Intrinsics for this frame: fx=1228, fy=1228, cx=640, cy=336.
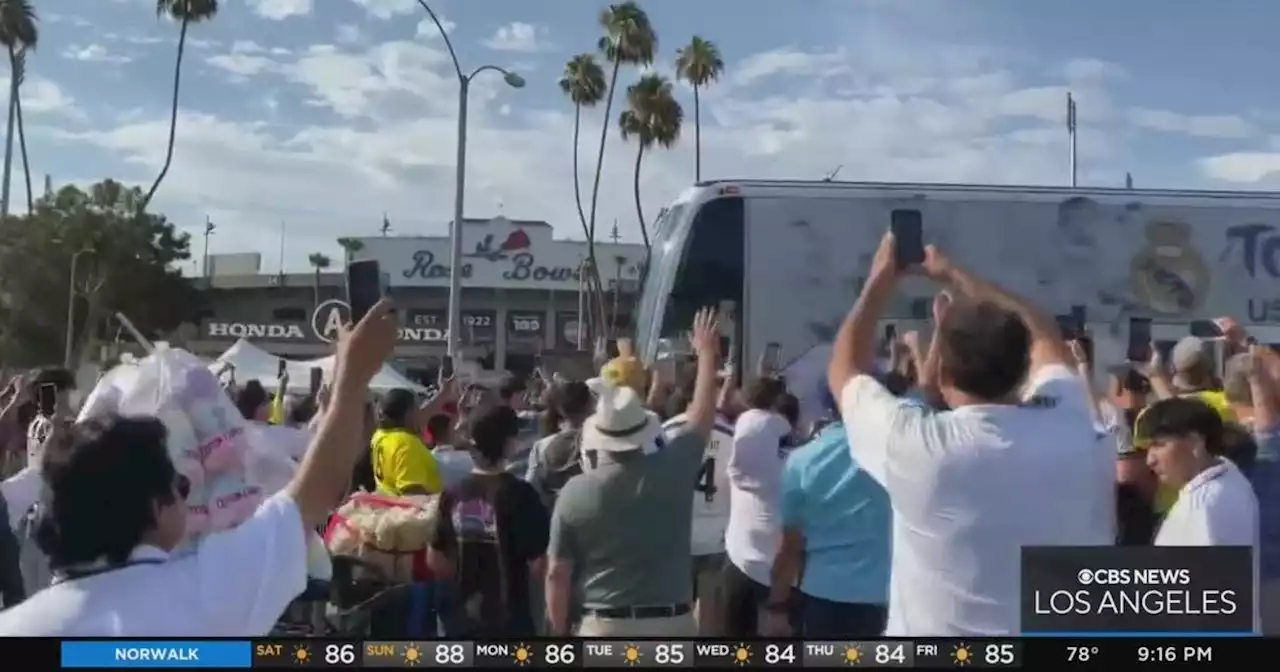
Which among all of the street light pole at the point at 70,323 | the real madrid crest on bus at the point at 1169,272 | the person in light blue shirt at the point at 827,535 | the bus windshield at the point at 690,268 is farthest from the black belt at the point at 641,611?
the real madrid crest on bus at the point at 1169,272

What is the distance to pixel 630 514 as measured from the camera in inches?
111

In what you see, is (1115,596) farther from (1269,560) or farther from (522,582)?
(522,582)

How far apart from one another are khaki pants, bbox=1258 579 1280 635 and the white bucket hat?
126 cm

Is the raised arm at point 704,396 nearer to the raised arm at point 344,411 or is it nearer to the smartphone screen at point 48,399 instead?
the raised arm at point 344,411

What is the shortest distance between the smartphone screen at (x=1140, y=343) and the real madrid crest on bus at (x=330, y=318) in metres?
1.92

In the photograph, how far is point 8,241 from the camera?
2.39 meters

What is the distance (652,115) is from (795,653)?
99 centimetres

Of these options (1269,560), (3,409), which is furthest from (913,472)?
(3,409)

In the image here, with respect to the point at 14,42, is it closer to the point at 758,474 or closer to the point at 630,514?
the point at 630,514

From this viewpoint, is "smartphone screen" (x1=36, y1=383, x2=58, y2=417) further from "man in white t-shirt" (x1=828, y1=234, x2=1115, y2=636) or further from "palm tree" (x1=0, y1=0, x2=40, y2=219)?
"man in white t-shirt" (x1=828, y1=234, x2=1115, y2=636)

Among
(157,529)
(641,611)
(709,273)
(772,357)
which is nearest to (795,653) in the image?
(641,611)

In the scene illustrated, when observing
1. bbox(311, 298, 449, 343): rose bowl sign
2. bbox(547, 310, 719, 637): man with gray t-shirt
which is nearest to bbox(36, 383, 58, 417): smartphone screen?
bbox(311, 298, 449, 343): rose bowl sign

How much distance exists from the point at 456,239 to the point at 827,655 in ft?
3.38

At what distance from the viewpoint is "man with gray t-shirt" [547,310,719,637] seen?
278cm
